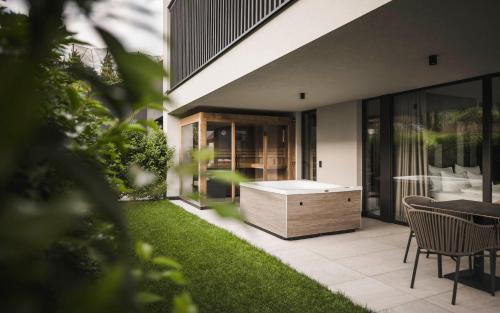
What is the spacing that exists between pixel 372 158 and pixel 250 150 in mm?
3047

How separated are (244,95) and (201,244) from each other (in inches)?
117

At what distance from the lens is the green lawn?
2957 mm

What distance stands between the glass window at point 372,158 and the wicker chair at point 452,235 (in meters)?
3.73

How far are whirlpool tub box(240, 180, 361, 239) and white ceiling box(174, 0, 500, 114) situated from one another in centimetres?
173

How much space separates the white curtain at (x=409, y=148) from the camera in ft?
19.9

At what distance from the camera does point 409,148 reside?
20.7 feet

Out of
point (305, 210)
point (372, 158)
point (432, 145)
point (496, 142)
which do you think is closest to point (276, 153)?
point (372, 158)

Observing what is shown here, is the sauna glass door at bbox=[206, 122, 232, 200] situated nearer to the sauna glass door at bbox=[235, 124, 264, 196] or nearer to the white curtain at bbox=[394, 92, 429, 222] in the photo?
the sauna glass door at bbox=[235, 124, 264, 196]

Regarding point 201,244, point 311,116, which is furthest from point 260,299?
point 311,116

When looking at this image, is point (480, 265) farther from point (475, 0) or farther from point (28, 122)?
point (28, 122)

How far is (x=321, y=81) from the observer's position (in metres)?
5.32

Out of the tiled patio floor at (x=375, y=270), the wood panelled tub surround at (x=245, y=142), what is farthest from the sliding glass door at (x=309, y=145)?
the tiled patio floor at (x=375, y=270)

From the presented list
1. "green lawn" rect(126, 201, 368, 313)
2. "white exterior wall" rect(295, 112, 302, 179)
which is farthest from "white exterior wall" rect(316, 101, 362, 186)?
"green lawn" rect(126, 201, 368, 313)

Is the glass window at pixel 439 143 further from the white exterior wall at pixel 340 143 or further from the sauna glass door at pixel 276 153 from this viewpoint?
the sauna glass door at pixel 276 153
